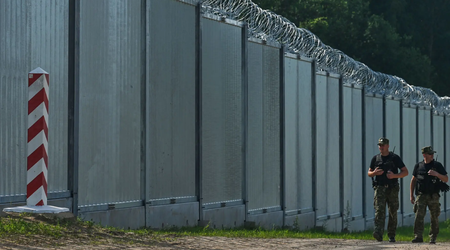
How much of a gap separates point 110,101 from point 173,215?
264 cm

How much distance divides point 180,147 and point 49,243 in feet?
20.4

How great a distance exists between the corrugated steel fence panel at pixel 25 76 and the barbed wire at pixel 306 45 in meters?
4.67

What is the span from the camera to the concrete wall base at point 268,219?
60.2ft

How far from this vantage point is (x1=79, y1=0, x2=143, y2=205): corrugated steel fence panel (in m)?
12.9

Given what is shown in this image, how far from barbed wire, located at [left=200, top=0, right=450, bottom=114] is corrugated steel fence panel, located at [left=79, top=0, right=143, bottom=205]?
9.55 ft

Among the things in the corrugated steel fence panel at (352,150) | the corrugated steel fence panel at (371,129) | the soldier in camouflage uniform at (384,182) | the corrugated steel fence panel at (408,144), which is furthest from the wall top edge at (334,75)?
the soldier in camouflage uniform at (384,182)

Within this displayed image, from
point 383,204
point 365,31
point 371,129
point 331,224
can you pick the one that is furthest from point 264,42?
point 365,31

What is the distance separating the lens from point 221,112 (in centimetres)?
1711

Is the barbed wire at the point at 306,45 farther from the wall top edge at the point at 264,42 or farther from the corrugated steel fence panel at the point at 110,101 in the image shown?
the corrugated steel fence panel at the point at 110,101

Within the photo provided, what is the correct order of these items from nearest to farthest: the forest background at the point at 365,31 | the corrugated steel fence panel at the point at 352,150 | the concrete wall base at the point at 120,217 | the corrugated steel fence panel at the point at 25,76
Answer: the corrugated steel fence panel at the point at 25,76 → the concrete wall base at the point at 120,217 → the corrugated steel fence panel at the point at 352,150 → the forest background at the point at 365,31

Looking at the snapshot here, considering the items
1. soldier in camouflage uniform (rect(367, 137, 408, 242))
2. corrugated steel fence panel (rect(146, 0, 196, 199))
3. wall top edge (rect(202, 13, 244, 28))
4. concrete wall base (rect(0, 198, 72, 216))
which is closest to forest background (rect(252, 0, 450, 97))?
wall top edge (rect(202, 13, 244, 28))

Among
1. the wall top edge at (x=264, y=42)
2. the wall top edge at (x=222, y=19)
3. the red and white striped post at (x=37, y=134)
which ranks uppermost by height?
Answer: the wall top edge at (x=222, y=19)

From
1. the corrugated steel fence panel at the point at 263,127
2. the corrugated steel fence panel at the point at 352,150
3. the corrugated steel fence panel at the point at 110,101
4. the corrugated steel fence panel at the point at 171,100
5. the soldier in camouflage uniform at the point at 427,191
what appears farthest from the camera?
the corrugated steel fence panel at the point at 352,150

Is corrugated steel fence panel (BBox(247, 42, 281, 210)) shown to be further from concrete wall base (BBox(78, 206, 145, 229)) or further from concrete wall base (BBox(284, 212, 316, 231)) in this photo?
concrete wall base (BBox(78, 206, 145, 229))
